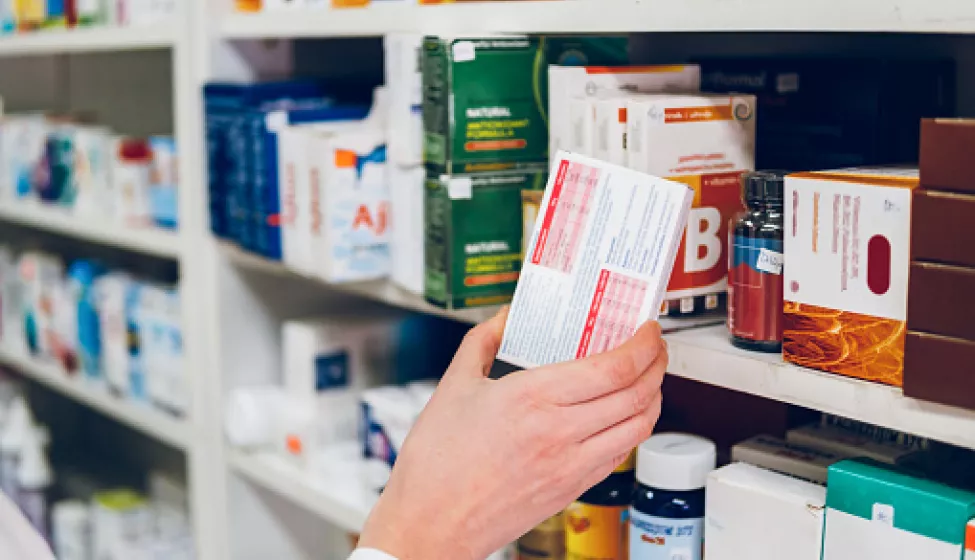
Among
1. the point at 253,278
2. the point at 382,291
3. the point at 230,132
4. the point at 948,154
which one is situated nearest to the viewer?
the point at 948,154

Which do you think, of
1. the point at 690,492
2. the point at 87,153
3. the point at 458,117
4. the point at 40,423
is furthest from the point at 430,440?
the point at 40,423

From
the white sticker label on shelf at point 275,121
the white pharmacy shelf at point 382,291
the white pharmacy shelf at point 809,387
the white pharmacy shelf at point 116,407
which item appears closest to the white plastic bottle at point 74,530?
the white pharmacy shelf at point 116,407

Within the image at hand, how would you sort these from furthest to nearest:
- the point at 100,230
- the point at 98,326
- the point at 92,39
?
the point at 98,326, the point at 100,230, the point at 92,39

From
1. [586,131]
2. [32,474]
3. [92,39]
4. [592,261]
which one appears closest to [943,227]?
[592,261]

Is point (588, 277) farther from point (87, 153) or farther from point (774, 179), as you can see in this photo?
point (87, 153)

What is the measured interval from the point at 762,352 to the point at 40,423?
2.51 metres

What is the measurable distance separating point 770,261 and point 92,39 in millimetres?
1500

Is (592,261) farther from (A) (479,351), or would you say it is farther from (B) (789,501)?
(B) (789,501)

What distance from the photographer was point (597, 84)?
1.24m

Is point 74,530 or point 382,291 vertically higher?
point 382,291

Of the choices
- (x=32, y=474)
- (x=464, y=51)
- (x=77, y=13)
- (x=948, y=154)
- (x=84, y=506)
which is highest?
(x=77, y=13)

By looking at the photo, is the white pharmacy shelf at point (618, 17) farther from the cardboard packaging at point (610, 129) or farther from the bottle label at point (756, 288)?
the bottle label at point (756, 288)

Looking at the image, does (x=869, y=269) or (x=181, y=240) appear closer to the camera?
(x=869, y=269)

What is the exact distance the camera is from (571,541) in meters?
1.32
